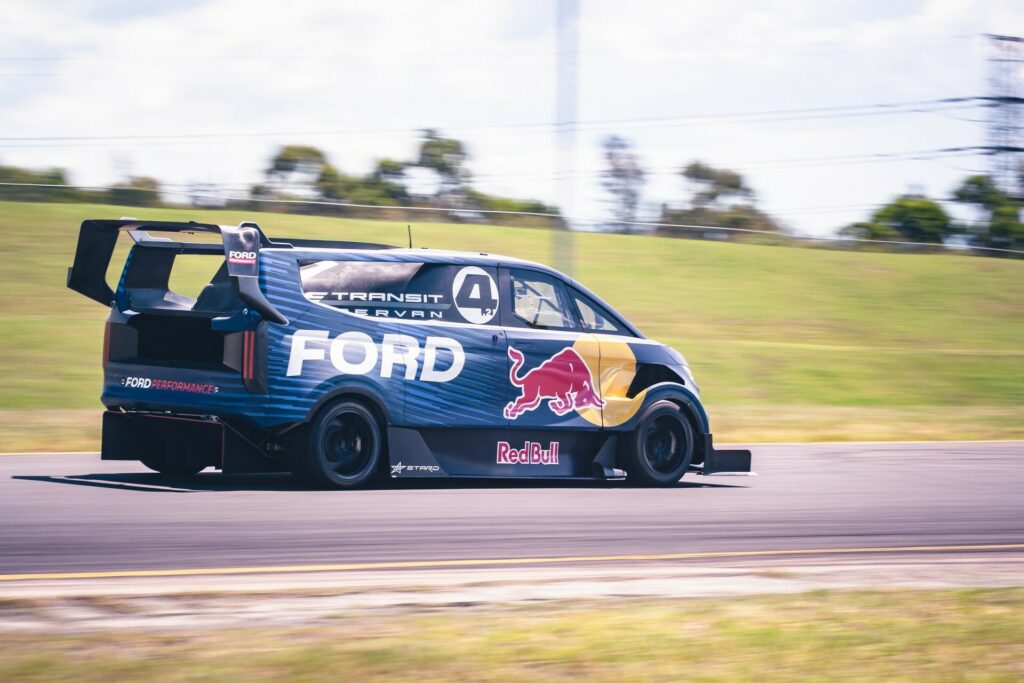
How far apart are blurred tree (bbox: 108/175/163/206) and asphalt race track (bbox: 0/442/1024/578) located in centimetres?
2593

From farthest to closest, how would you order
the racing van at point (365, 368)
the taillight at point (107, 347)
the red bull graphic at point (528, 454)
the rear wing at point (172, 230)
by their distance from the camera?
the red bull graphic at point (528, 454) → the taillight at point (107, 347) → the racing van at point (365, 368) → the rear wing at point (172, 230)

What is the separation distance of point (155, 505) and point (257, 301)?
1.62 meters

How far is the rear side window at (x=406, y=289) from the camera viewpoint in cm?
1037

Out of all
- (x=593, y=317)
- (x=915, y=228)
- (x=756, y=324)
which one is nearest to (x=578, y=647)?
(x=593, y=317)

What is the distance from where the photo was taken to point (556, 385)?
37.5ft

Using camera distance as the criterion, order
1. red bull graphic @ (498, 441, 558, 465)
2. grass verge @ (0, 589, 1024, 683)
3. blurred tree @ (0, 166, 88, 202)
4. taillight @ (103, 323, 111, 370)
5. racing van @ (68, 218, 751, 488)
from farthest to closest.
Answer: blurred tree @ (0, 166, 88, 202)
red bull graphic @ (498, 441, 558, 465)
taillight @ (103, 323, 111, 370)
racing van @ (68, 218, 751, 488)
grass verge @ (0, 589, 1024, 683)

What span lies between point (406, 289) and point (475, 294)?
0.63m

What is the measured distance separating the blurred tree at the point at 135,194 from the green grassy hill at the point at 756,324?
991 millimetres

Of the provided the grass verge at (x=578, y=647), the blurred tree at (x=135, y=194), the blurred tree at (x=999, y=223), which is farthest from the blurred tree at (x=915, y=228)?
the grass verge at (x=578, y=647)

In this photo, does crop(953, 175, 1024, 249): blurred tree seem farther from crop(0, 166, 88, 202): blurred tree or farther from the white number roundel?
the white number roundel

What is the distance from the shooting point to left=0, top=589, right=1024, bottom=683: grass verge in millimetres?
4891

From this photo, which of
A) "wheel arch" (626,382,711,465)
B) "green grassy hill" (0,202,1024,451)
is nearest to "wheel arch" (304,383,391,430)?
"wheel arch" (626,382,711,465)

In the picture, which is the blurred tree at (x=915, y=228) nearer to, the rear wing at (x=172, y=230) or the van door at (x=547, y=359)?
the van door at (x=547, y=359)

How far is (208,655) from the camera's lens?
503 centimetres
